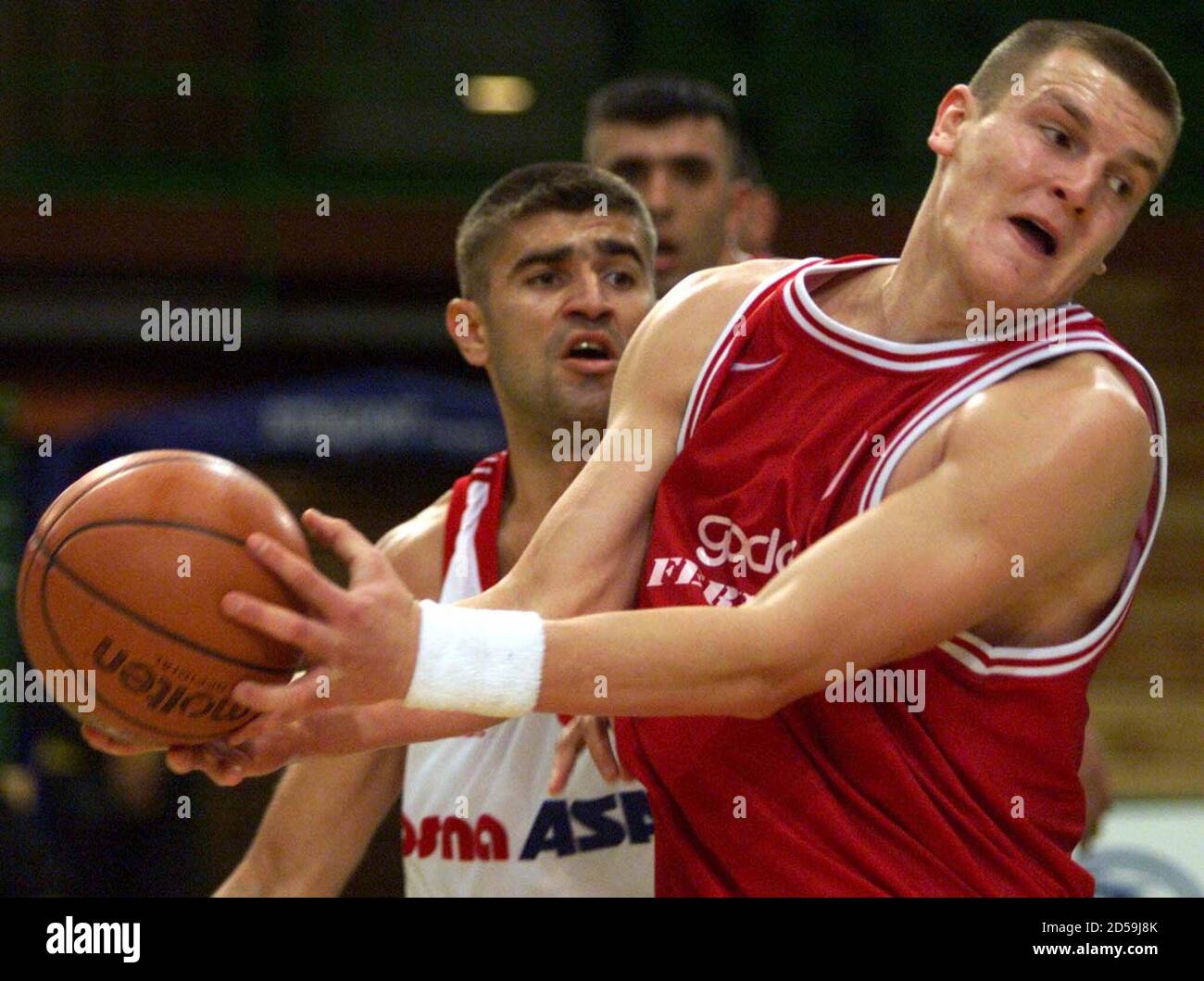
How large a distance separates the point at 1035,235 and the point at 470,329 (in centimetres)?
177

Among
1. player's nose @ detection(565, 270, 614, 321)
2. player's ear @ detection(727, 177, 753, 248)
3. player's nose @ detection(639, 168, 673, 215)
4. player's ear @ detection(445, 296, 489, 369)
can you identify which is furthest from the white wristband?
player's ear @ detection(727, 177, 753, 248)

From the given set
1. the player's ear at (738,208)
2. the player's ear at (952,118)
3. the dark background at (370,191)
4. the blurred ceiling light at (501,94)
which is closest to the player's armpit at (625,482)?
the player's ear at (952,118)

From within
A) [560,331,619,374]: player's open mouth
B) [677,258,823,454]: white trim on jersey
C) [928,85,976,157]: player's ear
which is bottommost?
[677,258,823,454]: white trim on jersey

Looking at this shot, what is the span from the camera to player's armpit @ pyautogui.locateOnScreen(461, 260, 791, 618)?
309 cm

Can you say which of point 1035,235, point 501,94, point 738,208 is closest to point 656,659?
point 1035,235

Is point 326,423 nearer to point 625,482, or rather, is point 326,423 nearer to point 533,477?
point 533,477

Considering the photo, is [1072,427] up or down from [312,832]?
up

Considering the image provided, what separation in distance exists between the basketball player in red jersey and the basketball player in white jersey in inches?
30.5

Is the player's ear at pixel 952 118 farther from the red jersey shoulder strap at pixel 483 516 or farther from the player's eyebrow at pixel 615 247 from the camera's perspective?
the red jersey shoulder strap at pixel 483 516

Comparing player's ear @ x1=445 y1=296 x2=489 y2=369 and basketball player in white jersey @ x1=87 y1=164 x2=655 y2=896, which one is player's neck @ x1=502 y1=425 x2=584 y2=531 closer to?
basketball player in white jersey @ x1=87 y1=164 x2=655 y2=896

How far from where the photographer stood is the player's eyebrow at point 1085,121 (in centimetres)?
294

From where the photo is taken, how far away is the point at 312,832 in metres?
4.12

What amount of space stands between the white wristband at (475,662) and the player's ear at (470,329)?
1929mm
